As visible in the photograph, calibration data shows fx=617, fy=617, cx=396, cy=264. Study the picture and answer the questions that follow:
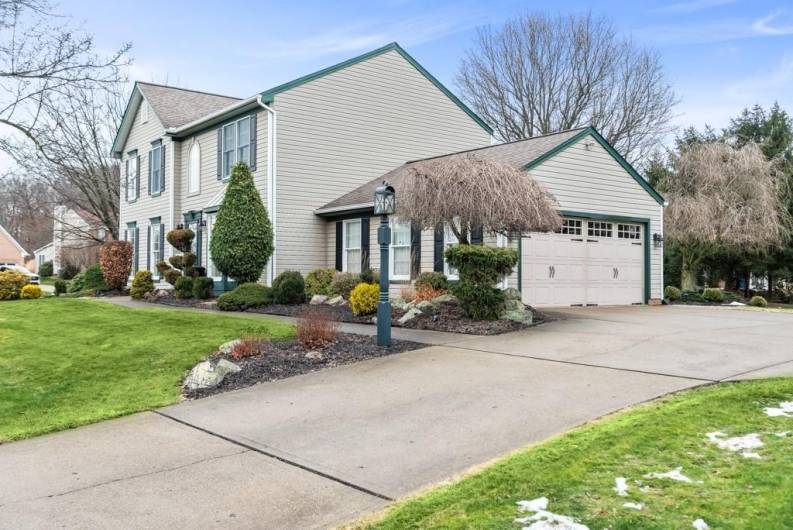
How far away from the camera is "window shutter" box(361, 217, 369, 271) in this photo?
17344 mm

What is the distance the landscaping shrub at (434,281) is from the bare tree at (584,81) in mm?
21165

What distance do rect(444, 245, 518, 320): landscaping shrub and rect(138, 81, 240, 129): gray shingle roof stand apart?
589 inches

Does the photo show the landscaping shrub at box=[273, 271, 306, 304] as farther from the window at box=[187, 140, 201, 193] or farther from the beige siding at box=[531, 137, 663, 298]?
the window at box=[187, 140, 201, 193]

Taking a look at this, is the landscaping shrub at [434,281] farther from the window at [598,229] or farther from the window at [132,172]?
the window at [132,172]

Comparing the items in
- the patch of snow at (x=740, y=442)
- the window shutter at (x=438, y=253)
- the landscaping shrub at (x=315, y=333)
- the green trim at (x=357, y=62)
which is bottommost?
the patch of snow at (x=740, y=442)

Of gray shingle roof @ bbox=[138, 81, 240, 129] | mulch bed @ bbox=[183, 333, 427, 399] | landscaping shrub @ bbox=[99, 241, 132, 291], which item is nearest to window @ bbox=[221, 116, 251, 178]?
gray shingle roof @ bbox=[138, 81, 240, 129]

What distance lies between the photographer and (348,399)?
22.2 feet

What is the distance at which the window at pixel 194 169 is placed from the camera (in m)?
21.4

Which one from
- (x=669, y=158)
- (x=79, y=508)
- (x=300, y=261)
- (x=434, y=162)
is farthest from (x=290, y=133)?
(x=669, y=158)

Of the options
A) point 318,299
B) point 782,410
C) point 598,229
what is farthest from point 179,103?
point 782,410

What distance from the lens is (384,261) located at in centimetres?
965

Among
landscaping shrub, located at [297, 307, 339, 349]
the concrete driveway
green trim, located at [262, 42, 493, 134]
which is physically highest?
green trim, located at [262, 42, 493, 134]

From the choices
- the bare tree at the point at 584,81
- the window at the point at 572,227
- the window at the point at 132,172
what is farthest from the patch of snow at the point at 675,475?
the bare tree at the point at 584,81

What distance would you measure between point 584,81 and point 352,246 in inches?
823
